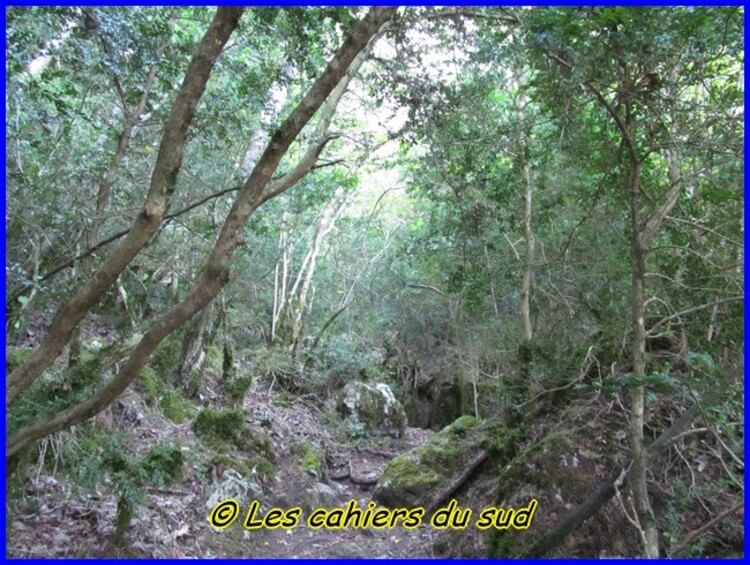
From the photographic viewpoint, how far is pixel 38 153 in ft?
16.7

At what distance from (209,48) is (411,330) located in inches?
413

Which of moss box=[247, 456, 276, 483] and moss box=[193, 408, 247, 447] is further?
moss box=[193, 408, 247, 447]

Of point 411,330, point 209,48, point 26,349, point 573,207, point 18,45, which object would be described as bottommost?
point 411,330

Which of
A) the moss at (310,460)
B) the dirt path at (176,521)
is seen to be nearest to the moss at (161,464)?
the dirt path at (176,521)

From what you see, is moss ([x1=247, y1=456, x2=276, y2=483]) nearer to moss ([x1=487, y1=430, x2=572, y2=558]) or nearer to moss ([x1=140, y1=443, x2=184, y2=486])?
moss ([x1=140, y1=443, x2=184, y2=486])

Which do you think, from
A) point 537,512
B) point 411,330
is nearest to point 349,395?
point 411,330

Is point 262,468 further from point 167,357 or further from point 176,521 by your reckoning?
point 167,357

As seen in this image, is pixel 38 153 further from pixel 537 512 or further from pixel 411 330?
pixel 411 330

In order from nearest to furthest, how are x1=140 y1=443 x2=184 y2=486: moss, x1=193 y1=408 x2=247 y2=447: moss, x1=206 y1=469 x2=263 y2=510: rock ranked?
x1=140 y1=443 x2=184 y2=486: moss → x1=206 y1=469 x2=263 y2=510: rock → x1=193 y1=408 x2=247 y2=447: moss

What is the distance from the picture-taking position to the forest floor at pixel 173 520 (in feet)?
13.8

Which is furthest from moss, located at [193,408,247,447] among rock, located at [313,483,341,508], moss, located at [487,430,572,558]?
moss, located at [487,430,572,558]

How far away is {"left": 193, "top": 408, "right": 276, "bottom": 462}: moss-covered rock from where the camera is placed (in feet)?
23.2

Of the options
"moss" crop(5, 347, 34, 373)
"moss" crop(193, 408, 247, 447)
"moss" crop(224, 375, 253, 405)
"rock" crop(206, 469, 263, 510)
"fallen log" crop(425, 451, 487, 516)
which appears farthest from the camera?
"moss" crop(224, 375, 253, 405)

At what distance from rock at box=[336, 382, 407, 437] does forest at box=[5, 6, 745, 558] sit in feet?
5.24
